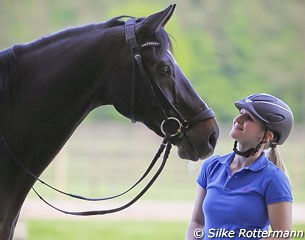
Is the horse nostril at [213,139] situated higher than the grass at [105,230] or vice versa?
the grass at [105,230]

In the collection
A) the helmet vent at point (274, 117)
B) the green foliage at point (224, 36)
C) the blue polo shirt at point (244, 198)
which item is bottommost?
the blue polo shirt at point (244, 198)

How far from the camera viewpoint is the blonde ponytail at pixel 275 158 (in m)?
3.10

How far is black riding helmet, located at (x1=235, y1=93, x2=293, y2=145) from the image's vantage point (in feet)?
9.98

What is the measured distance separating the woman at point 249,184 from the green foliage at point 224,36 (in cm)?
1585

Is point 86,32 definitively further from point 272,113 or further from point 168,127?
point 272,113

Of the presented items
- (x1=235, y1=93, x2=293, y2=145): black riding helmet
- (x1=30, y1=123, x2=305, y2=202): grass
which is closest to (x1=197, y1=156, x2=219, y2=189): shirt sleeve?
(x1=235, y1=93, x2=293, y2=145): black riding helmet

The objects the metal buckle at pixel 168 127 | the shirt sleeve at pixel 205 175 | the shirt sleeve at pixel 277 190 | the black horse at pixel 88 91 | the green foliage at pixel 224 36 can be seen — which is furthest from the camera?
the green foliage at pixel 224 36

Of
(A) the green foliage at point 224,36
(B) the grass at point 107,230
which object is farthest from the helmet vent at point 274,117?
(A) the green foliage at point 224,36

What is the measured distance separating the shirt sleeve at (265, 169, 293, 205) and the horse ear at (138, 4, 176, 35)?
94 cm

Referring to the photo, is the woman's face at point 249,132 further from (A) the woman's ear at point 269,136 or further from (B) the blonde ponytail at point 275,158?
(B) the blonde ponytail at point 275,158

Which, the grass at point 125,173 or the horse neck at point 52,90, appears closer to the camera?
the horse neck at point 52,90

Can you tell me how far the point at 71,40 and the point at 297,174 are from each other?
12742mm

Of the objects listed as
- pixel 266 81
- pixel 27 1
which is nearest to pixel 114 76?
pixel 266 81

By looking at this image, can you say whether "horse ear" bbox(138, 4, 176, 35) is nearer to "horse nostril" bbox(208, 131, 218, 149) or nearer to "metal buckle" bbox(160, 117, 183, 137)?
"metal buckle" bbox(160, 117, 183, 137)
